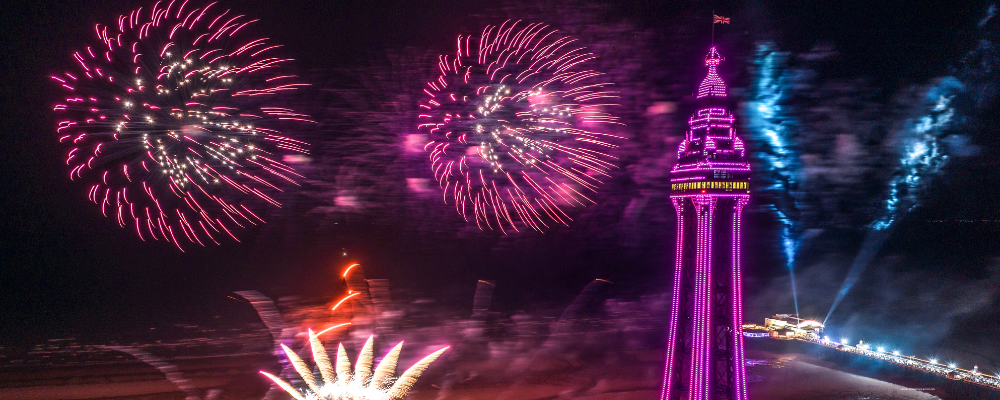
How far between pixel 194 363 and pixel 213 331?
428 centimetres

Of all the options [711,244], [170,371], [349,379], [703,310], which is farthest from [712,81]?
[170,371]

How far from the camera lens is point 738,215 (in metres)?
12.3

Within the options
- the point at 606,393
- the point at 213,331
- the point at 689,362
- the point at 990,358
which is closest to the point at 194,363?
the point at 213,331

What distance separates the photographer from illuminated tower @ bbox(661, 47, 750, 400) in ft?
40.0

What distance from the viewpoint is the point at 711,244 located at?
1234cm

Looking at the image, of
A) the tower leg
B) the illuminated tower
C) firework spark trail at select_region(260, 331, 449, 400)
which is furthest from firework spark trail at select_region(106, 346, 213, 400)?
the illuminated tower

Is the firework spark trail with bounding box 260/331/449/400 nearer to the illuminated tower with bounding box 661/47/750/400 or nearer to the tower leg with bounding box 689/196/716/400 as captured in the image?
the illuminated tower with bounding box 661/47/750/400

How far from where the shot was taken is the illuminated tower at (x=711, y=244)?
12.2 metres

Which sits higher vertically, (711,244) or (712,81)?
(712,81)

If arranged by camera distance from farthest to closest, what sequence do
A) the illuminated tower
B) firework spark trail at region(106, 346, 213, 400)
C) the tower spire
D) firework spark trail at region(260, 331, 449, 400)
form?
firework spark trail at region(106, 346, 213, 400), firework spark trail at region(260, 331, 449, 400), the illuminated tower, the tower spire

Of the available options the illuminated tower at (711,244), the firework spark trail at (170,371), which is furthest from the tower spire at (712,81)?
the firework spark trail at (170,371)

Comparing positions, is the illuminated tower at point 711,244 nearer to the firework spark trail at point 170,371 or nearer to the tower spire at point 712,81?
the tower spire at point 712,81

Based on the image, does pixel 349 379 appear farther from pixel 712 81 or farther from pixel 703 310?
pixel 712 81

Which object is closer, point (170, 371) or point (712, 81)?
point (712, 81)
